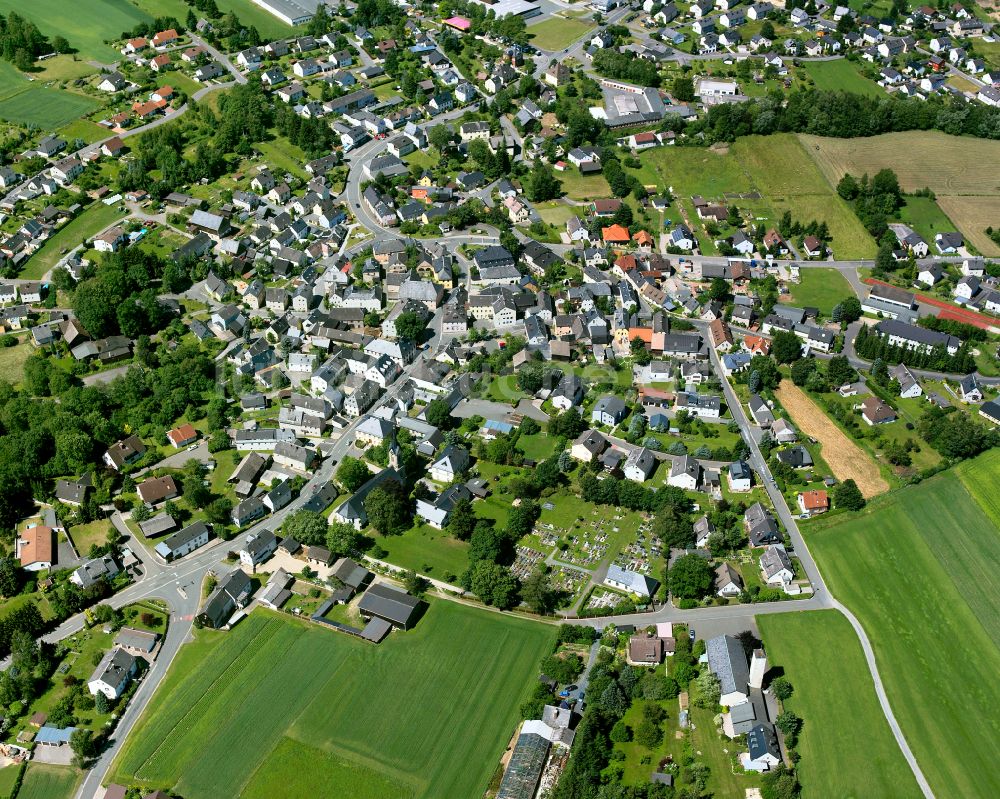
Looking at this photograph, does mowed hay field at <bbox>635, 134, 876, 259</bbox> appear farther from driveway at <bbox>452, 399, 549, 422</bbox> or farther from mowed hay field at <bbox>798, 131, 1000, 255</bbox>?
driveway at <bbox>452, 399, 549, 422</bbox>

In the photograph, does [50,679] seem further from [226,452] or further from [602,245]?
[602,245]

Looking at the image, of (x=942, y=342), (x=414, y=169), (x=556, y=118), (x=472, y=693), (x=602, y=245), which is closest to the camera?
(x=472, y=693)

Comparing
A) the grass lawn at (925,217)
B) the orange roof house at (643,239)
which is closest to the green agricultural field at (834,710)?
the orange roof house at (643,239)

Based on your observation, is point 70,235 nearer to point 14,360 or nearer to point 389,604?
point 14,360

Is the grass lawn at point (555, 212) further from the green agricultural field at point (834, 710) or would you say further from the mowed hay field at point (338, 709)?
the green agricultural field at point (834, 710)

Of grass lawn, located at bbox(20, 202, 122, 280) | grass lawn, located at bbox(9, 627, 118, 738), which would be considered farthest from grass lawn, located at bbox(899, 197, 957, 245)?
grass lawn, located at bbox(9, 627, 118, 738)

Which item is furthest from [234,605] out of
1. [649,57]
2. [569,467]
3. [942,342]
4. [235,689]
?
[649,57]
